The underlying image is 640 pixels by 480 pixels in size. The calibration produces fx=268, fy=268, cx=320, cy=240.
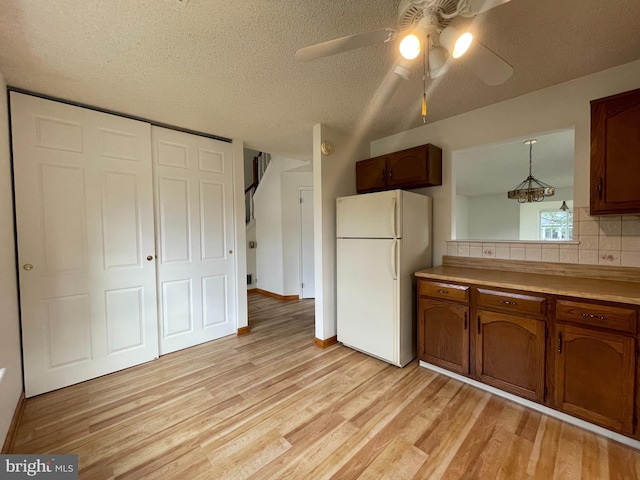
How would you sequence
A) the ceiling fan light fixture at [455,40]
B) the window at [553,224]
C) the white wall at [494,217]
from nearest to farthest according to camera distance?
the ceiling fan light fixture at [455,40] < the window at [553,224] < the white wall at [494,217]

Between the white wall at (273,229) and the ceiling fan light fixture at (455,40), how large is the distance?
3466mm

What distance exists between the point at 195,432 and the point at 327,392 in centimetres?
91

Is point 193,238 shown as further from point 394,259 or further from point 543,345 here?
point 543,345

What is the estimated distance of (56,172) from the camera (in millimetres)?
2084

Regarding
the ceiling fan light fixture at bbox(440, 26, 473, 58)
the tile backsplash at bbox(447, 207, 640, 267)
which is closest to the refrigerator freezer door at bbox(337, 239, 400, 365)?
the tile backsplash at bbox(447, 207, 640, 267)

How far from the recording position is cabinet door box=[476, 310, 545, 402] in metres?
1.74

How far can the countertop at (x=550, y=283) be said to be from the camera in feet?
4.92

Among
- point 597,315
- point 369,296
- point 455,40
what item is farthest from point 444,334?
point 455,40

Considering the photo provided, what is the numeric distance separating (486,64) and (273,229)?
4.02m

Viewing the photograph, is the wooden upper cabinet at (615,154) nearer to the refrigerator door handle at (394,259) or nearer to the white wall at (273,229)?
the refrigerator door handle at (394,259)

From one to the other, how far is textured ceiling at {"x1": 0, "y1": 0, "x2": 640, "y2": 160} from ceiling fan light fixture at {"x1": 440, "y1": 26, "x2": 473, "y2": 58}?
0.76 ft

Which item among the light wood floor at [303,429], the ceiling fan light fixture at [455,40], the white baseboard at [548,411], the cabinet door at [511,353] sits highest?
the ceiling fan light fixture at [455,40]

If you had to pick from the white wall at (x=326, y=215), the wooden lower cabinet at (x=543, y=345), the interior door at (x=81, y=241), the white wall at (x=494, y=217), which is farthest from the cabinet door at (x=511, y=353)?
the white wall at (x=494, y=217)

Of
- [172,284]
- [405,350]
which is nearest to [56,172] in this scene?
[172,284]
